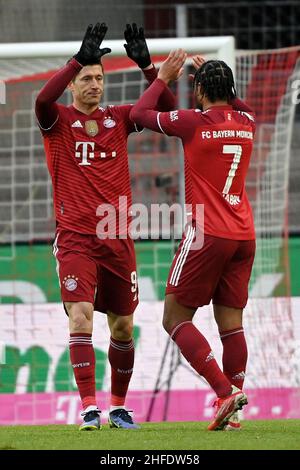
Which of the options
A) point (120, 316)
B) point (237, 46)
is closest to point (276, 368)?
point (120, 316)

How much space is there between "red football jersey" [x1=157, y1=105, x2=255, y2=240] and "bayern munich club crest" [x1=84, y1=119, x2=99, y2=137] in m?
0.59

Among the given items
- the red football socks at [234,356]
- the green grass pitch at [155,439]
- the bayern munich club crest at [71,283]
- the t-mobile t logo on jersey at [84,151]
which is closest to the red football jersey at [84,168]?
the t-mobile t logo on jersey at [84,151]

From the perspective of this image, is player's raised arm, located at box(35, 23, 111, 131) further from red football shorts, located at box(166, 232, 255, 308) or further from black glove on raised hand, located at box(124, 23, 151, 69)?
red football shorts, located at box(166, 232, 255, 308)

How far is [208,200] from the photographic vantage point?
6.02 meters

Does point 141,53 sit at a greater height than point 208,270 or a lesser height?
greater

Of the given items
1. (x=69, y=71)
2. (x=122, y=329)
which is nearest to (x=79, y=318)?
(x=122, y=329)

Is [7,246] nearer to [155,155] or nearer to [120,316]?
[155,155]

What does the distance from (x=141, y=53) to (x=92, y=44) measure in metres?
0.31

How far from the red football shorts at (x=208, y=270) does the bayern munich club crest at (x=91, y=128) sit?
89 cm

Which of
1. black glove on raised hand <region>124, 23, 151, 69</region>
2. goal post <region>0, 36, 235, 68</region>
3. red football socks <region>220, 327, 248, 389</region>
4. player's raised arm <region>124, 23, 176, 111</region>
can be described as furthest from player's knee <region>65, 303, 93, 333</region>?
goal post <region>0, 36, 235, 68</region>

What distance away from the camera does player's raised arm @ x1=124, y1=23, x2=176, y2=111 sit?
6.32m

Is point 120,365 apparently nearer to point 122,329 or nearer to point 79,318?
point 122,329

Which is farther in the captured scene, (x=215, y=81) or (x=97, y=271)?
(x=97, y=271)

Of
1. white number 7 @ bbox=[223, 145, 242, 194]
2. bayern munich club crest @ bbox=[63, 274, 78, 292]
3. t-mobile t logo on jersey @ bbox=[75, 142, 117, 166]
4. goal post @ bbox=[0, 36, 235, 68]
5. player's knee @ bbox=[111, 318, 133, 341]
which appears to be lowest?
player's knee @ bbox=[111, 318, 133, 341]
